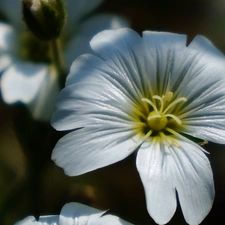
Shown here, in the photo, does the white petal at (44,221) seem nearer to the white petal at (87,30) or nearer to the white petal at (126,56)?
the white petal at (126,56)

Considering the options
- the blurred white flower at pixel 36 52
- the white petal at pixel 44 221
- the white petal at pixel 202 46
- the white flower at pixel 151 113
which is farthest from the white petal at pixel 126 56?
the white petal at pixel 44 221

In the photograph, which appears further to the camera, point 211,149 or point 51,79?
point 211,149

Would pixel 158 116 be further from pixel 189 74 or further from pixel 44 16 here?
pixel 44 16

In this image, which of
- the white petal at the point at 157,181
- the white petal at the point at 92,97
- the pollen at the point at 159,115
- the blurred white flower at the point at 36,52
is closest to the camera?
the white petal at the point at 157,181

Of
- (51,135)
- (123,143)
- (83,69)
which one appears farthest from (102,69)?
(51,135)

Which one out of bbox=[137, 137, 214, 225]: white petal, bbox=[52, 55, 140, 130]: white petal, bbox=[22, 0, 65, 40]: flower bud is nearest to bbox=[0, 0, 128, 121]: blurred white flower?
bbox=[22, 0, 65, 40]: flower bud

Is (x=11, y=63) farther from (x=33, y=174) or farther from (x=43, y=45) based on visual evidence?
(x=33, y=174)

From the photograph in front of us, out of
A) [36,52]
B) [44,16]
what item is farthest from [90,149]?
[36,52]
